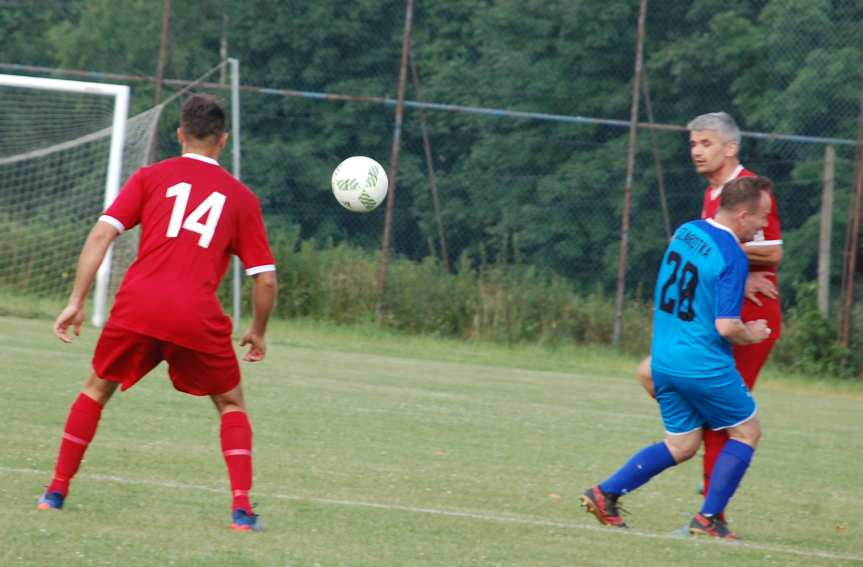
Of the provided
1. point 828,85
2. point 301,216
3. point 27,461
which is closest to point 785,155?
point 828,85

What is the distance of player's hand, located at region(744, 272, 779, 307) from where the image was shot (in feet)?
21.8

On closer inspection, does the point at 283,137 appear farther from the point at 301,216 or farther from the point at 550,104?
the point at 550,104

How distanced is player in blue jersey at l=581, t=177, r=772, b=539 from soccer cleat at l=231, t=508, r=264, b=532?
1581 mm

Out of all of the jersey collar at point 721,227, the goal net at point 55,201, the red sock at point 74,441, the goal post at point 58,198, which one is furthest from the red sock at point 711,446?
the goal net at point 55,201

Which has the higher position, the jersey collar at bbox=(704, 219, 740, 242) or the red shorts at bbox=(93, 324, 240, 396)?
the jersey collar at bbox=(704, 219, 740, 242)

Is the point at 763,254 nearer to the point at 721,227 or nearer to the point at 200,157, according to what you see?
the point at 721,227

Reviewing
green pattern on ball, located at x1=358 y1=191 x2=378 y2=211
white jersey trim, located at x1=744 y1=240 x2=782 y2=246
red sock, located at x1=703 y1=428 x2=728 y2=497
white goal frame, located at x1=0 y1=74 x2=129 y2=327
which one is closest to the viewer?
red sock, located at x1=703 y1=428 x2=728 y2=497

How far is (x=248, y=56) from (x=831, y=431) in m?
18.8

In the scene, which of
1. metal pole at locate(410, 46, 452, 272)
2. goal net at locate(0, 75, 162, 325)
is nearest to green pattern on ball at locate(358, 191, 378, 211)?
goal net at locate(0, 75, 162, 325)

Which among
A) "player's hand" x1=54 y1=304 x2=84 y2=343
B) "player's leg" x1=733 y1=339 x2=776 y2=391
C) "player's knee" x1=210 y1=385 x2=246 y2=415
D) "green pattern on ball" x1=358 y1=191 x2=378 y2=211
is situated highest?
"green pattern on ball" x1=358 y1=191 x2=378 y2=211

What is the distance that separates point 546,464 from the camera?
8312 millimetres

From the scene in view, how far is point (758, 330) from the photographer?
6.09m

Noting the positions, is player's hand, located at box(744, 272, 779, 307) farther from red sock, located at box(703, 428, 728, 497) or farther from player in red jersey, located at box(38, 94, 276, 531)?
player in red jersey, located at box(38, 94, 276, 531)

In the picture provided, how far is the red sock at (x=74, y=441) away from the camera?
18.4ft
